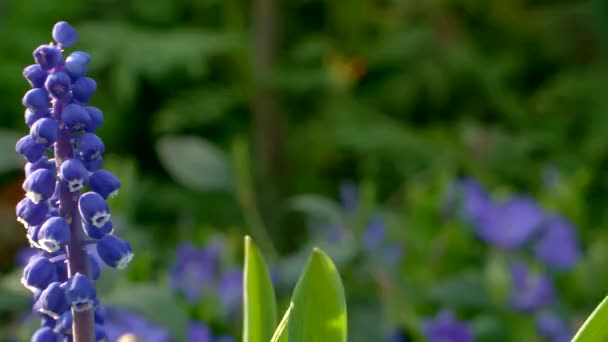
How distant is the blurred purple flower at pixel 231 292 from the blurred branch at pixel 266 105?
893 millimetres

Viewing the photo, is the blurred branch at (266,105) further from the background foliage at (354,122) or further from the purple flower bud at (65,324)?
the purple flower bud at (65,324)

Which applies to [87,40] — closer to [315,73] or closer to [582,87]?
[315,73]

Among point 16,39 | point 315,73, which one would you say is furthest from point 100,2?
point 315,73

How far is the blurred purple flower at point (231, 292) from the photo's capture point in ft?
2.79

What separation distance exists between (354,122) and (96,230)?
66.3 inches

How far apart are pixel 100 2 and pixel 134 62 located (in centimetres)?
42

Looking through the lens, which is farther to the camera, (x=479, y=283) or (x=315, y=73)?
(x=315, y=73)

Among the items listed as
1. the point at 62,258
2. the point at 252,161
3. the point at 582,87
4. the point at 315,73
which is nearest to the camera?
the point at 62,258

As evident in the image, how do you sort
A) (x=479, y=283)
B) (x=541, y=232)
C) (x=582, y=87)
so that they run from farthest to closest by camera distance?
(x=582, y=87), (x=541, y=232), (x=479, y=283)

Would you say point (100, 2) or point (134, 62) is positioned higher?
point (100, 2)

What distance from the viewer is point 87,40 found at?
65.7 inches

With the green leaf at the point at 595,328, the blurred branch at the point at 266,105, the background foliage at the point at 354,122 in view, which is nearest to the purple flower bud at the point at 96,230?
the green leaf at the point at 595,328

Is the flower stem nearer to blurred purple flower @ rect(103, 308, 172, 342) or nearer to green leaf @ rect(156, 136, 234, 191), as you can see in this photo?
blurred purple flower @ rect(103, 308, 172, 342)

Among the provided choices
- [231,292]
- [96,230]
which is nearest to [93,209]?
[96,230]
